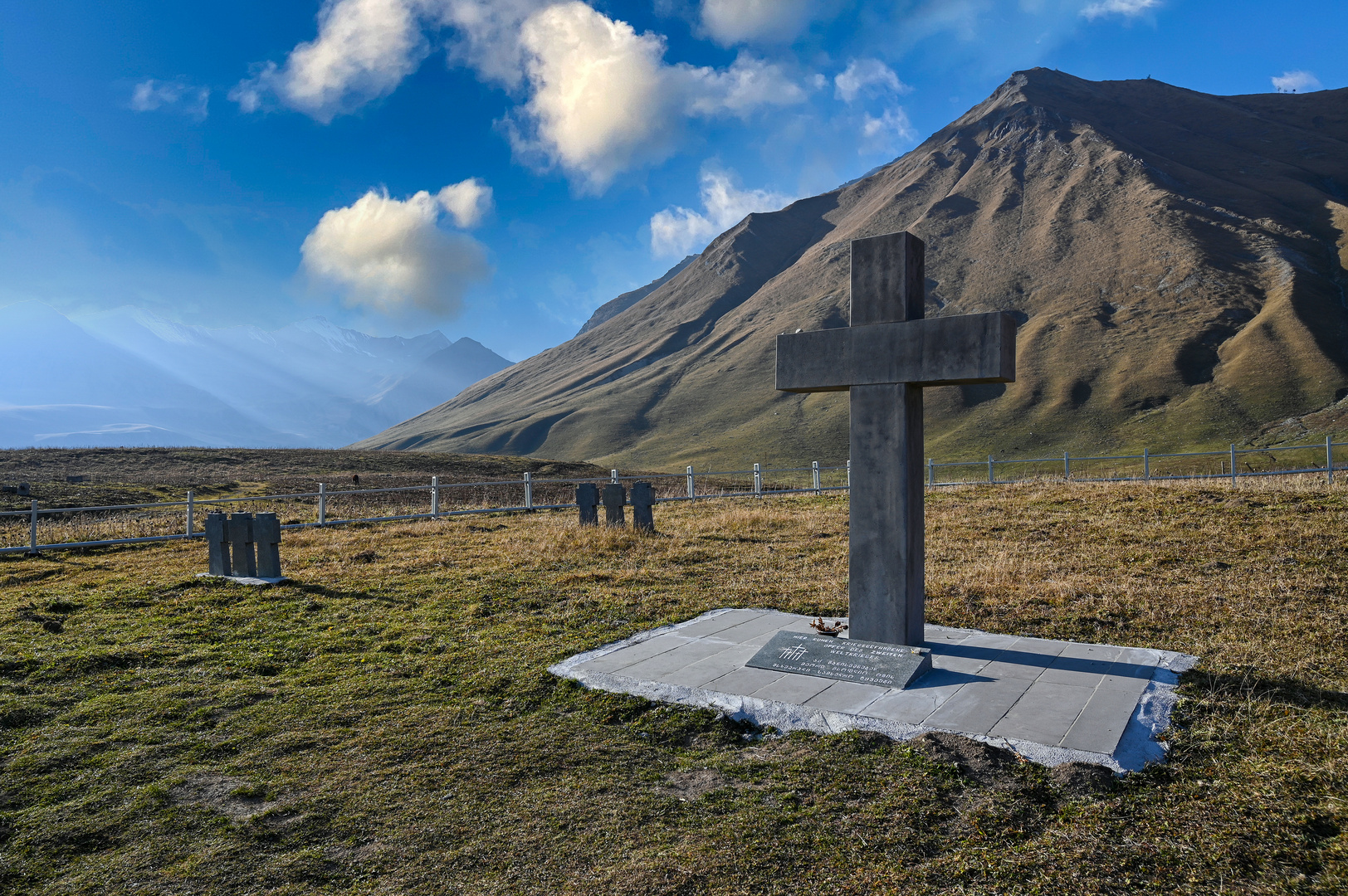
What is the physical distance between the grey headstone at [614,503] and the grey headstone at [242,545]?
20.6 ft

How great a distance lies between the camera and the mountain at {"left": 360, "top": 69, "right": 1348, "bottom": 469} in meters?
92.3

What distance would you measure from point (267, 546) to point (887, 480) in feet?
28.6

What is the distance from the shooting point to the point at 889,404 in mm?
5945

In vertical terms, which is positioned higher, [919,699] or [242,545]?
[242,545]

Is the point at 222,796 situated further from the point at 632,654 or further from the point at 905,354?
the point at 905,354

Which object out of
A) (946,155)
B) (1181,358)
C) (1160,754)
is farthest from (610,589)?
(946,155)

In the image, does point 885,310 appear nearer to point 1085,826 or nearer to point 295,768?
point 1085,826

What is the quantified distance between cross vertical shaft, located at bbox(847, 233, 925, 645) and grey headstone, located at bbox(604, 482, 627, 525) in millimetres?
9348

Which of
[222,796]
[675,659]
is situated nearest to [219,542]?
[222,796]

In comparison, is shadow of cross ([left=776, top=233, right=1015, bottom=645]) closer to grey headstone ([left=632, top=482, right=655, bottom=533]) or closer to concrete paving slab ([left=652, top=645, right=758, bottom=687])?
concrete paving slab ([left=652, top=645, right=758, bottom=687])

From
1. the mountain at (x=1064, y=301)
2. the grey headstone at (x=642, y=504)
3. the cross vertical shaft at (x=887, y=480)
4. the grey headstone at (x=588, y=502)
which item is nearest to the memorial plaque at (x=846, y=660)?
the cross vertical shaft at (x=887, y=480)

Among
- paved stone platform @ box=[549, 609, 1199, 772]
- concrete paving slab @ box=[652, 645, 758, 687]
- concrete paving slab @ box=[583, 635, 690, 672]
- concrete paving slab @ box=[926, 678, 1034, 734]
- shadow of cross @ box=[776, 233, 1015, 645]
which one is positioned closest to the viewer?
paved stone platform @ box=[549, 609, 1199, 772]

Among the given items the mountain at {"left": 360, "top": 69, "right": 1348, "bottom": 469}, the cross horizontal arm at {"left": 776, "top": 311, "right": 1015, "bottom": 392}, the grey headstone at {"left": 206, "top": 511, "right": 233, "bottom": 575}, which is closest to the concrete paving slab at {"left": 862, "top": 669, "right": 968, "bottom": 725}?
the cross horizontal arm at {"left": 776, "top": 311, "right": 1015, "bottom": 392}

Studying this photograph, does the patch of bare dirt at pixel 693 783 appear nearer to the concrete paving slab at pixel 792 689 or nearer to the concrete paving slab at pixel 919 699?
the concrete paving slab at pixel 792 689
